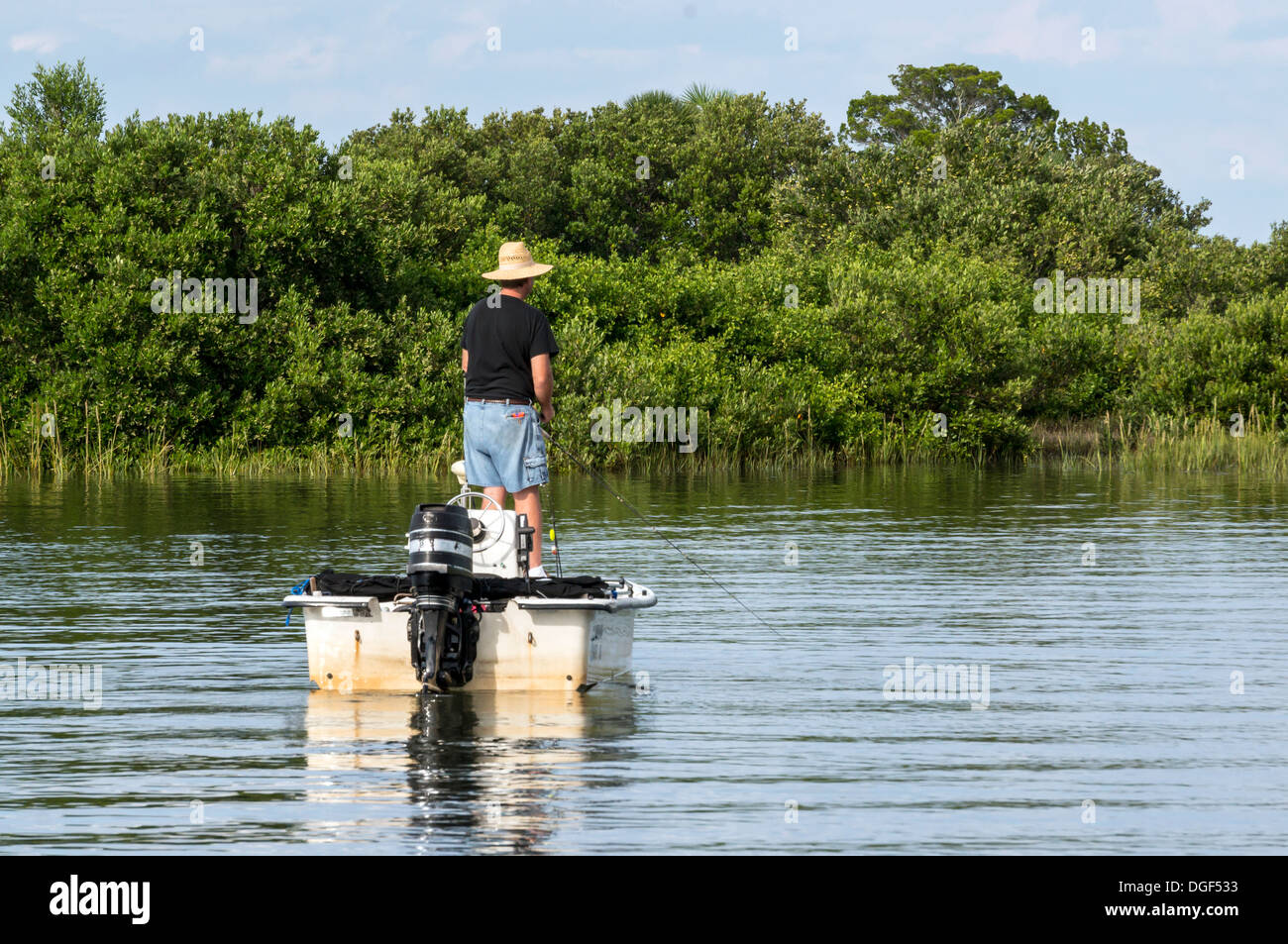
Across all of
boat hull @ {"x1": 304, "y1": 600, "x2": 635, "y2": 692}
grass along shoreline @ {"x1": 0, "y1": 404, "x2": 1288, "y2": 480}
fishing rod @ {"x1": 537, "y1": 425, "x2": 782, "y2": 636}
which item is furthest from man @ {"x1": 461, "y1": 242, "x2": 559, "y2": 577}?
grass along shoreline @ {"x1": 0, "y1": 404, "x2": 1288, "y2": 480}

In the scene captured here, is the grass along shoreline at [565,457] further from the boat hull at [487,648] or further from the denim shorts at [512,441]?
the boat hull at [487,648]

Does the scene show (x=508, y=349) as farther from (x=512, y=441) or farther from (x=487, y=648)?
(x=487, y=648)

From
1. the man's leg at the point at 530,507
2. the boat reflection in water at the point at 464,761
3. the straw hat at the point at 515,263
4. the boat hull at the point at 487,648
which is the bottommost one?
the boat reflection in water at the point at 464,761

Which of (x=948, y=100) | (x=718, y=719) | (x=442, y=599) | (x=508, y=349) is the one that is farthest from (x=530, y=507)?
(x=948, y=100)

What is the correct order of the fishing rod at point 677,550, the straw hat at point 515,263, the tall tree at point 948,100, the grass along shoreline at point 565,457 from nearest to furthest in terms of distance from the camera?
the straw hat at point 515,263, the fishing rod at point 677,550, the grass along shoreline at point 565,457, the tall tree at point 948,100

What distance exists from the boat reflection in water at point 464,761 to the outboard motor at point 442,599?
0.80ft

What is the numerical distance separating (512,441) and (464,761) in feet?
9.98

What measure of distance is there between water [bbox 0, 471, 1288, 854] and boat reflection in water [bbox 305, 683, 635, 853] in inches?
1.0

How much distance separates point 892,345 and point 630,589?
34.7 metres

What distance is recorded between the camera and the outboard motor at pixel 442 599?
384 inches

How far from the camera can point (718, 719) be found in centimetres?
962

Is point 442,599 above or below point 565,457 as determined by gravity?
below

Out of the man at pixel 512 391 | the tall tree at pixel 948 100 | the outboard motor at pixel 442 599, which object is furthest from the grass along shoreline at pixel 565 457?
the tall tree at pixel 948 100
